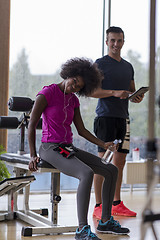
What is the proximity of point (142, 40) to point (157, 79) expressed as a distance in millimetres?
3876

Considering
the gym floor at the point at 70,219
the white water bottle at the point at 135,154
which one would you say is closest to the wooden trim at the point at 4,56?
the gym floor at the point at 70,219

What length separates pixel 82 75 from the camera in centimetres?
262

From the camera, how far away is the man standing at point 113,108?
3.17 metres

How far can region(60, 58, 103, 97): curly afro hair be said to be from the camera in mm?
2607

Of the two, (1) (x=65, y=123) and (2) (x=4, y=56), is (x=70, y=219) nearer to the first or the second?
(1) (x=65, y=123)

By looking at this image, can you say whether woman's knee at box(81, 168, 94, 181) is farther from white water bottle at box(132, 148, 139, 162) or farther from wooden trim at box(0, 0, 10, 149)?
white water bottle at box(132, 148, 139, 162)

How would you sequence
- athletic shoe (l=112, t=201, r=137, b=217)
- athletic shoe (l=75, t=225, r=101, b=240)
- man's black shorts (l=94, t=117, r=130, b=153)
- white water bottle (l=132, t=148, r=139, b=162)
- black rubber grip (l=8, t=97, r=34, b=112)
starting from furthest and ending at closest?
→ 1. white water bottle (l=132, t=148, r=139, b=162)
2. athletic shoe (l=112, t=201, r=137, b=217)
3. man's black shorts (l=94, t=117, r=130, b=153)
4. black rubber grip (l=8, t=97, r=34, b=112)
5. athletic shoe (l=75, t=225, r=101, b=240)

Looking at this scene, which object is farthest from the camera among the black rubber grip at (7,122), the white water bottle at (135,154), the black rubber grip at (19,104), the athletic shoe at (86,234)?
the white water bottle at (135,154)

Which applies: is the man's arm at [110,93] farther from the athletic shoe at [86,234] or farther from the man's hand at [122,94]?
the athletic shoe at [86,234]

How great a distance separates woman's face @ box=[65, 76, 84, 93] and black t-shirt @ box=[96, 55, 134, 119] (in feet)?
2.03

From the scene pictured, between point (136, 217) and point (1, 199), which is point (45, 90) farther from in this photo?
point (1, 199)

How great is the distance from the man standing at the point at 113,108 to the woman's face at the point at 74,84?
18.9 inches

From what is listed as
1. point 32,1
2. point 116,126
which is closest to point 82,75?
point 116,126

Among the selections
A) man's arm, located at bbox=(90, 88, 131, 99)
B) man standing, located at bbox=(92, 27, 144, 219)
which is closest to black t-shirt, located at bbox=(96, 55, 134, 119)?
man standing, located at bbox=(92, 27, 144, 219)
